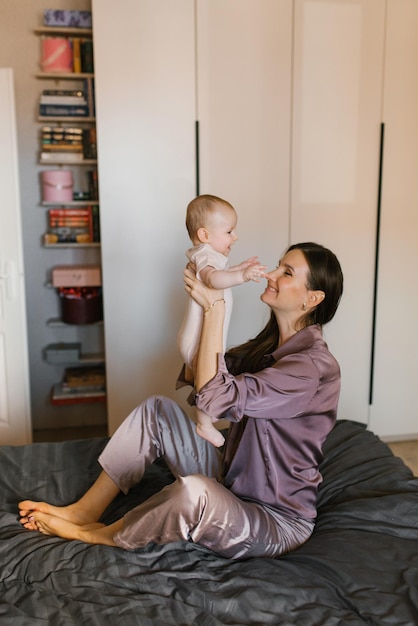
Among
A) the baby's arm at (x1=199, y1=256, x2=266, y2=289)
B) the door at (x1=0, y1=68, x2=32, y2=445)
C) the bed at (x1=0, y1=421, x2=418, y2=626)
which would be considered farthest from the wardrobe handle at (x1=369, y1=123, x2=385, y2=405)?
the door at (x1=0, y1=68, x2=32, y2=445)

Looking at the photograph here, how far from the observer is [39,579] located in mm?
1465

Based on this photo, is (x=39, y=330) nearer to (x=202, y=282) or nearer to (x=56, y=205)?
(x=56, y=205)

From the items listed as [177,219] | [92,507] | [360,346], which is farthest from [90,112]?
[92,507]

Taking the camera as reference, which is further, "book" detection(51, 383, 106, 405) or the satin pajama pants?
"book" detection(51, 383, 106, 405)

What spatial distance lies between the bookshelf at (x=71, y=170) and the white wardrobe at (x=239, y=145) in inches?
17.1

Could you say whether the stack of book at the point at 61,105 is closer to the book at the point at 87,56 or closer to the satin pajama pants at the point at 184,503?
the book at the point at 87,56

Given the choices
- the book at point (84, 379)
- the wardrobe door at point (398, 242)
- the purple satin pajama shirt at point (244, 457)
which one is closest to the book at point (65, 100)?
the book at point (84, 379)

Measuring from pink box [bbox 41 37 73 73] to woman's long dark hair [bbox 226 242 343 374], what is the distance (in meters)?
2.10

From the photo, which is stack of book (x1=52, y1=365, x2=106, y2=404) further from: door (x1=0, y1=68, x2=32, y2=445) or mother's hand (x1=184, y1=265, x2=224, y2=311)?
mother's hand (x1=184, y1=265, x2=224, y2=311)

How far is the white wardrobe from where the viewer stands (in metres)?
2.88

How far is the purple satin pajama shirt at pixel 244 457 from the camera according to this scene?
4.91 ft

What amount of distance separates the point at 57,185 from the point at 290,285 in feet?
6.60

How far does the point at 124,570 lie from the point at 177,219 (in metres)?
1.87

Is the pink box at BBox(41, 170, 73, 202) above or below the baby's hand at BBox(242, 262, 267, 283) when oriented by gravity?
above
